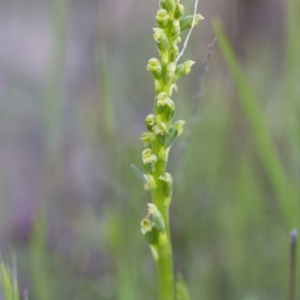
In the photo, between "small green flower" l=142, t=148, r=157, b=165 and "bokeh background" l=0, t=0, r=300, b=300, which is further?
"bokeh background" l=0, t=0, r=300, b=300

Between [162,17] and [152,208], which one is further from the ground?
[162,17]

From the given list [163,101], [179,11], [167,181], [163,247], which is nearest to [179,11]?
[179,11]

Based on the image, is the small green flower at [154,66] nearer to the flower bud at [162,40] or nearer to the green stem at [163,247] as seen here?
the flower bud at [162,40]

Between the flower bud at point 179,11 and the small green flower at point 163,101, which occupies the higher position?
the flower bud at point 179,11

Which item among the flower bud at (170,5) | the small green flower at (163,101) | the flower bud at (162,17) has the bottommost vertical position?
the small green flower at (163,101)

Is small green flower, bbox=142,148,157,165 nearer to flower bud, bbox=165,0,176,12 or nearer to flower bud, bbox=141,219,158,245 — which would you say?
flower bud, bbox=141,219,158,245

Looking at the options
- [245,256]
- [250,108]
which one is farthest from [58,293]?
[250,108]

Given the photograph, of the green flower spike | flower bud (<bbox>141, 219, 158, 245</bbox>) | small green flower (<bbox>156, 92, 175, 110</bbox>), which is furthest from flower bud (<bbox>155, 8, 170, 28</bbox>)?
flower bud (<bbox>141, 219, 158, 245</bbox>)

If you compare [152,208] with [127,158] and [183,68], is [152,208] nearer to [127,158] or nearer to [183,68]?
[183,68]

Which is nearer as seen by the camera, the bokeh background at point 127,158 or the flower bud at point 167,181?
the flower bud at point 167,181

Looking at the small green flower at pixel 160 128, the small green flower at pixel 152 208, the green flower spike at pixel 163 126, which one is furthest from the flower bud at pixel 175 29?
the small green flower at pixel 152 208
